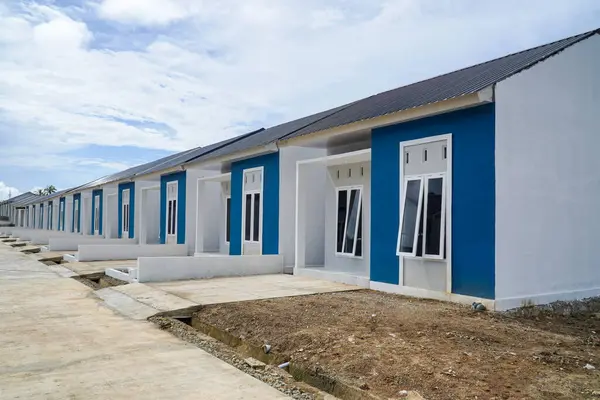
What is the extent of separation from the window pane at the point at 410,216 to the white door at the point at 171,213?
43.6 ft

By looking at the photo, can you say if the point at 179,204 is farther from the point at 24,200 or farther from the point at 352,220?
the point at 24,200

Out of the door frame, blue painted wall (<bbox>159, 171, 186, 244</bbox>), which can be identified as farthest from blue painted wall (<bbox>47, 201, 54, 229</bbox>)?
the door frame

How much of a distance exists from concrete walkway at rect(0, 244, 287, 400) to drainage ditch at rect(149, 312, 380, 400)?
236mm

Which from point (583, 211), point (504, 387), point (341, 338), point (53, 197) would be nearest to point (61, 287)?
point (341, 338)

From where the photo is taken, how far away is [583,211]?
988cm

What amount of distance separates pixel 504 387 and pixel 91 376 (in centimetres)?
386

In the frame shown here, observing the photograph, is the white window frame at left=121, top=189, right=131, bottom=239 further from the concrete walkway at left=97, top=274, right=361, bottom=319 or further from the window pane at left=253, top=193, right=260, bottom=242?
the concrete walkway at left=97, top=274, right=361, bottom=319

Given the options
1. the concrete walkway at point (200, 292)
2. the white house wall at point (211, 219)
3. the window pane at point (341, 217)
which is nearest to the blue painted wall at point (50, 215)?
the white house wall at point (211, 219)

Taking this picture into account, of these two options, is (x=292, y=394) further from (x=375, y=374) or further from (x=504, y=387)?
(x=504, y=387)

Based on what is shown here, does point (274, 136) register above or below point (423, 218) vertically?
above

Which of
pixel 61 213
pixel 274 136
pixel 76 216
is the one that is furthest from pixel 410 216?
pixel 61 213

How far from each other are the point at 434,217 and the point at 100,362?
19.6ft

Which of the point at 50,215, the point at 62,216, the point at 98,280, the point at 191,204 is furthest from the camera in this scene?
the point at 50,215

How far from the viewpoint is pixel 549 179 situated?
927cm
